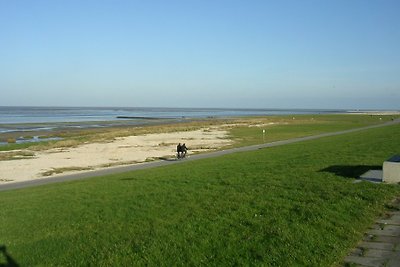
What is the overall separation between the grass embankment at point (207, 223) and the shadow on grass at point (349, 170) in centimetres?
7

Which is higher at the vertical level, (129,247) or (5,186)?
(129,247)

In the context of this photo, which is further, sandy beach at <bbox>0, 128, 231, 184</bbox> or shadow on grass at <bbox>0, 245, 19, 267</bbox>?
sandy beach at <bbox>0, 128, 231, 184</bbox>

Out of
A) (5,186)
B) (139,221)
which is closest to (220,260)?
(139,221)

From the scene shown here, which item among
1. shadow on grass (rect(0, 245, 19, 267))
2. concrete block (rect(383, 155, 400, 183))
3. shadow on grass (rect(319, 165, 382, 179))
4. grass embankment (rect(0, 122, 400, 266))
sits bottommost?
shadow on grass (rect(0, 245, 19, 267))

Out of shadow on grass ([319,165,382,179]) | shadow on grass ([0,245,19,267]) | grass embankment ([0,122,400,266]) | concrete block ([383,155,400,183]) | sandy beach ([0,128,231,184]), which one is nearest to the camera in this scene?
grass embankment ([0,122,400,266])

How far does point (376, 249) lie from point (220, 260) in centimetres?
232

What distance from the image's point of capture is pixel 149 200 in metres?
11.4

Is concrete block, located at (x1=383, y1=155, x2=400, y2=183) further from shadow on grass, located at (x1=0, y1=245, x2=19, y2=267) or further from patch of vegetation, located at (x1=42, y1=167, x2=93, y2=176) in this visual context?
patch of vegetation, located at (x1=42, y1=167, x2=93, y2=176)

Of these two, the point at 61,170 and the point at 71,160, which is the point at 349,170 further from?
the point at 71,160

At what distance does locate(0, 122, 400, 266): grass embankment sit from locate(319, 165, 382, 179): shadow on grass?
7 cm

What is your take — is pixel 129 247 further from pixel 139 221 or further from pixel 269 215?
pixel 269 215

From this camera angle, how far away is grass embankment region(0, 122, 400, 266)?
677 cm

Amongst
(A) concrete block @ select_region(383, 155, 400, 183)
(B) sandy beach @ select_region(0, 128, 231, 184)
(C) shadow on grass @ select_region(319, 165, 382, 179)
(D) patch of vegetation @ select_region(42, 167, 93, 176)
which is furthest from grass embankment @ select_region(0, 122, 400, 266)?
(B) sandy beach @ select_region(0, 128, 231, 184)

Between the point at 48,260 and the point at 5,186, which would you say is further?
the point at 5,186
